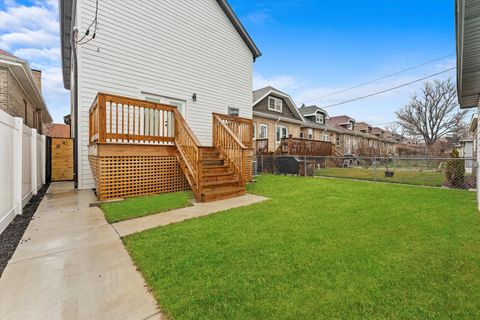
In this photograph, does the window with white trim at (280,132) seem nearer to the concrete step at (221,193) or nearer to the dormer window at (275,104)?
the dormer window at (275,104)

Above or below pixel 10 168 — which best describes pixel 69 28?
above

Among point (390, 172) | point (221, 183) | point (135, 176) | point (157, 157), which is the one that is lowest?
point (390, 172)

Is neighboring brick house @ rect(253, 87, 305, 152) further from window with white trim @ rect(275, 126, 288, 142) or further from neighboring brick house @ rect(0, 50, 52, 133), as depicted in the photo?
neighboring brick house @ rect(0, 50, 52, 133)

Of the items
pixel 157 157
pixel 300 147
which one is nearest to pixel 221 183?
pixel 157 157

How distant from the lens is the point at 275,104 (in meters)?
18.2

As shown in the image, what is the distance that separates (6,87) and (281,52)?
59.9ft

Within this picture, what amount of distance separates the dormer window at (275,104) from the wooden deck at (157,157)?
10829 mm

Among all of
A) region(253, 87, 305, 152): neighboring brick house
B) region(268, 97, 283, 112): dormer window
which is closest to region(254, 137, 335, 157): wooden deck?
region(253, 87, 305, 152): neighboring brick house

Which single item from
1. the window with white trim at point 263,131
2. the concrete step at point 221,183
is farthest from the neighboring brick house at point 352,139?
the concrete step at point 221,183

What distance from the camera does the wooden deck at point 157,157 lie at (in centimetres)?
551

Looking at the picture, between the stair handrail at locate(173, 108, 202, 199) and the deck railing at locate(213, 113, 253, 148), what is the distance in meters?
1.76

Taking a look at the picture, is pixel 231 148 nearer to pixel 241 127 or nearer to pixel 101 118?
pixel 241 127

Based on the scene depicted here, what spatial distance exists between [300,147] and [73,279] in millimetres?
14285

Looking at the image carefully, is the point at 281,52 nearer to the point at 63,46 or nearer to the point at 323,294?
the point at 63,46
